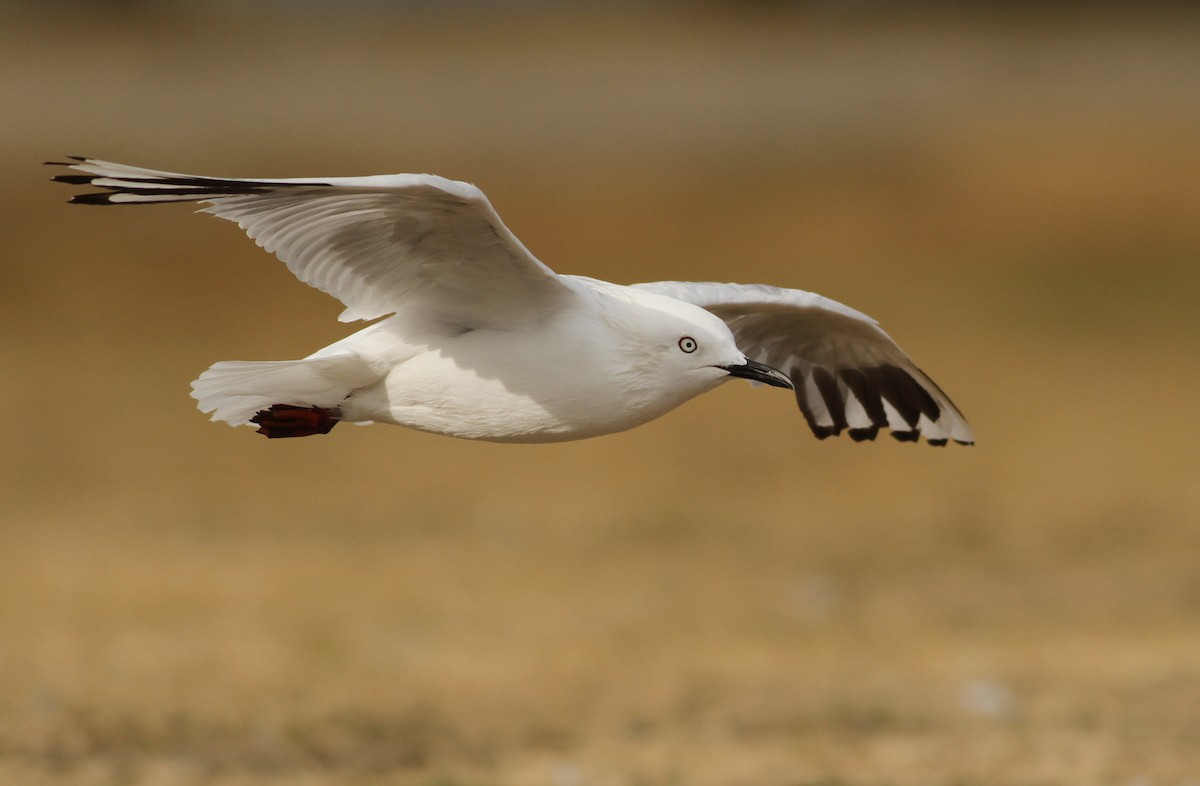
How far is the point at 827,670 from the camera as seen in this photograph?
37.1 feet

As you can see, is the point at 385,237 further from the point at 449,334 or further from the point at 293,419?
the point at 293,419

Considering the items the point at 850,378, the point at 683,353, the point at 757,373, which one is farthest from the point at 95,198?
the point at 850,378

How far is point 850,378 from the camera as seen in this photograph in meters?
7.49

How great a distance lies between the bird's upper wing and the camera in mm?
7223

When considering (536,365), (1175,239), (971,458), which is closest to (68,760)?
(536,365)

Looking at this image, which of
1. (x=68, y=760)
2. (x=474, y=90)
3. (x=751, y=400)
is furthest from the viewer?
(x=474, y=90)

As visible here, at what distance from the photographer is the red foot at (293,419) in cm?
590

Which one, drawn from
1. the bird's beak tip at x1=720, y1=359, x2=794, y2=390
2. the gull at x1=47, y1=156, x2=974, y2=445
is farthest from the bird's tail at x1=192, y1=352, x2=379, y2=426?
the bird's beak tip at x1=720, y1=359, x2=794, y2=390

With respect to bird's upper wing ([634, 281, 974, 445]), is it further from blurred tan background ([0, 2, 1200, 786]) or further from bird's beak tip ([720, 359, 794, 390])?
blurred tan background ([0, 2, 1200, 786])

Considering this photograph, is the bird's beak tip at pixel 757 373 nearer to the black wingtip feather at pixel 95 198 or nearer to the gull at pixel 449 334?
the gull at pixel 449 334

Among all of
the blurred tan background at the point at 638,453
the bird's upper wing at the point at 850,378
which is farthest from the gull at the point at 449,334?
the blurred tan background at the point at 638,453

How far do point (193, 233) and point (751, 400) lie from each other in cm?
732

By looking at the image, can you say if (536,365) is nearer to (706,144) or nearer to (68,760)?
(68,760)

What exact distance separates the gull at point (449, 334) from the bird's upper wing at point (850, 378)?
1.43 m
